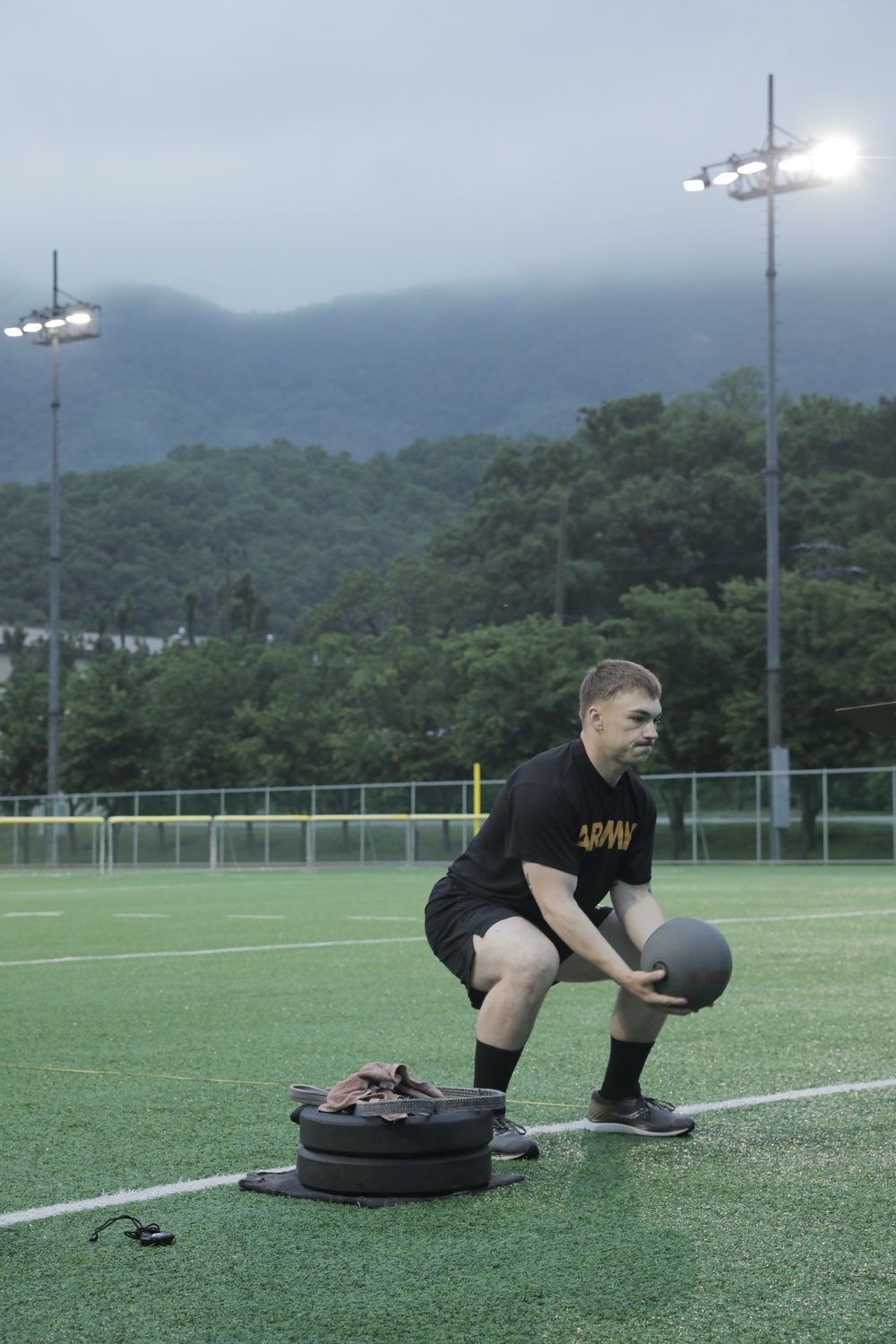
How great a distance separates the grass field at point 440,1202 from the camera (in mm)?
3357

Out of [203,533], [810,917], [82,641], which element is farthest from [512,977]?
[203,533]

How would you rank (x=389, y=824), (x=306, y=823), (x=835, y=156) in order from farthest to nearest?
(x=306, y=823), (x=389, y=824), (x=835, y=156)

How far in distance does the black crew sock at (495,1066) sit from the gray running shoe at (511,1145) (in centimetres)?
10

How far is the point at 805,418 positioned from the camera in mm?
70812

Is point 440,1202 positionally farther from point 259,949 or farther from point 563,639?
point 563,639

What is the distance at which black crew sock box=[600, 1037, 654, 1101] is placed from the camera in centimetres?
523

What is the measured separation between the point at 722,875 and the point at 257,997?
20023mm

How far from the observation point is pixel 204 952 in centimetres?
1289

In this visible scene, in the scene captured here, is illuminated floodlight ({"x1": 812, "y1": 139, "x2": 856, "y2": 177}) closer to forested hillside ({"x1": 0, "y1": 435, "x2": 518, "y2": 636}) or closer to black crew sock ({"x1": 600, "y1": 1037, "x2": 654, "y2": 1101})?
black crew sock ({"x1": 600, "y1": 1037, "x2": 654, "y2": 1101})

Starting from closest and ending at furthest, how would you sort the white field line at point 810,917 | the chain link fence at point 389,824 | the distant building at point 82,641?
the white field line at point 810,917 < the chain link fence at point 389,824 < the distant building at point 82,641

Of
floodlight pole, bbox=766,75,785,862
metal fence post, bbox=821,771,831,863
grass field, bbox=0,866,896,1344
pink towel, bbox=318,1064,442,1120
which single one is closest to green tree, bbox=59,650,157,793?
floodlight pole, bbox=766,75,785,862

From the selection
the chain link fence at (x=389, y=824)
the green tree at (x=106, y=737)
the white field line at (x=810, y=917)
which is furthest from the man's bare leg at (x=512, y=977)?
the green tree at (x=106, y=737)

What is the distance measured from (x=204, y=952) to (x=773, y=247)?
26.4 metres

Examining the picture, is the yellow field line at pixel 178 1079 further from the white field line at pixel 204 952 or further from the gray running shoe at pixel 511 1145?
the white field line at pixel 204 952
